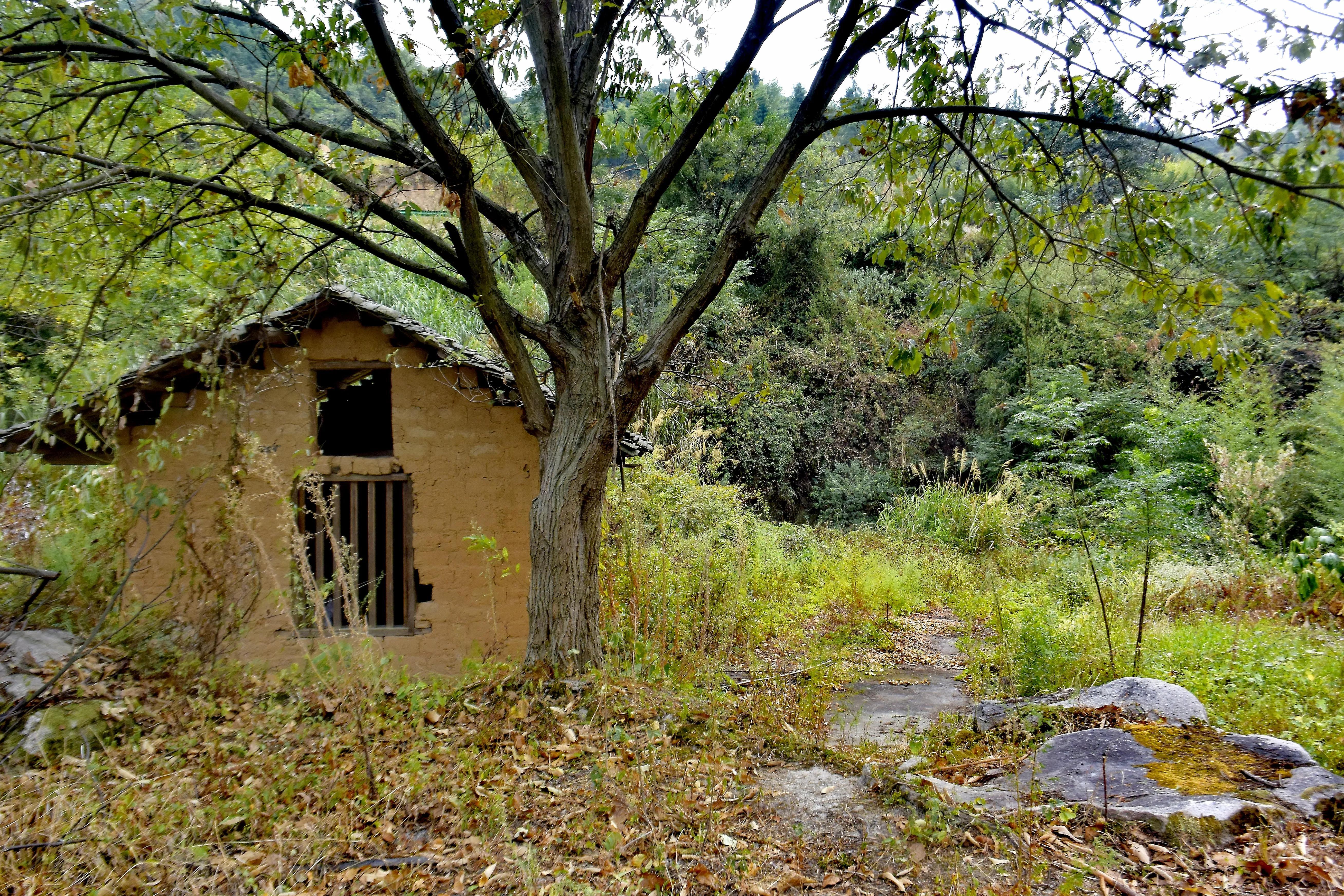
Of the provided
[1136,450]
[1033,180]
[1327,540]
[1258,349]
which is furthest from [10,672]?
[1258,349]

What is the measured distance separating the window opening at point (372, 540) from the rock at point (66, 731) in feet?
7.27

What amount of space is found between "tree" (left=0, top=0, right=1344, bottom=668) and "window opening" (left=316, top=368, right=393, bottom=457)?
3193 millimetres

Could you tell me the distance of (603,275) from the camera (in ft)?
16.9

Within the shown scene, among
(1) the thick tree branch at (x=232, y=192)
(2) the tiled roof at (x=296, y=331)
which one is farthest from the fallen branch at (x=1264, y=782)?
(1) the thick tree branch at (x=232, y=192)

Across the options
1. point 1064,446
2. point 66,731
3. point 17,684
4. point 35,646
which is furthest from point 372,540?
point 1064,446

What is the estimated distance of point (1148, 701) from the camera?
4.30 m

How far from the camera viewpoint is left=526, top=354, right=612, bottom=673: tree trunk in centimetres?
496

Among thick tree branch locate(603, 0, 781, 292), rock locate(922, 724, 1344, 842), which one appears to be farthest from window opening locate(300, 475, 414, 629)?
rock locate(922, 724, 1344, 842)

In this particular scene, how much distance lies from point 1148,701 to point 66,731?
6.46 m

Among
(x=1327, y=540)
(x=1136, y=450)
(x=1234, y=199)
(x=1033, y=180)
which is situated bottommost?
(x=1327, y=540)

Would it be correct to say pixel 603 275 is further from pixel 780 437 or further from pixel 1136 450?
pixel 780 437

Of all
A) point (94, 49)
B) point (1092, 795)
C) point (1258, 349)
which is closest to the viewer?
point (1092, 795)

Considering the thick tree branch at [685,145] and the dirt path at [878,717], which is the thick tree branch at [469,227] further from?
the dirt path at [878,717]

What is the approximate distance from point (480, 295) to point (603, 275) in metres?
0.88
